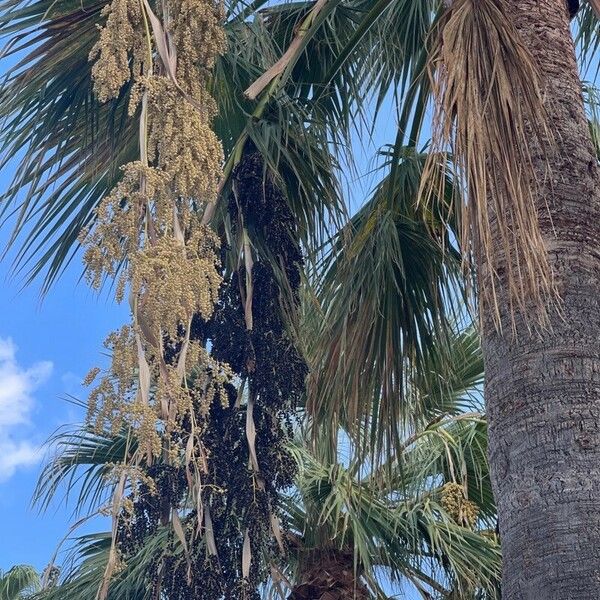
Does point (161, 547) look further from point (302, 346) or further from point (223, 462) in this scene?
point (302, 346)

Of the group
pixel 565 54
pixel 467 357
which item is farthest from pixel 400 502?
pixel 565 54

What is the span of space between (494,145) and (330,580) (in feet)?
10.8

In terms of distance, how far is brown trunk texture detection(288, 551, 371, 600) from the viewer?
5.93 metres

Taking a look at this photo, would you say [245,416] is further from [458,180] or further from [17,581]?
[17,581]

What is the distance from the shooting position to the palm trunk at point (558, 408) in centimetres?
282

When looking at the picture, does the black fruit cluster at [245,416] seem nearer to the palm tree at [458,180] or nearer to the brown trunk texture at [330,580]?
the palm tree at [458,180]

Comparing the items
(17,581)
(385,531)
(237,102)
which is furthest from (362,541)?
(17,581)

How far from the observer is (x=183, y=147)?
3.52 meters

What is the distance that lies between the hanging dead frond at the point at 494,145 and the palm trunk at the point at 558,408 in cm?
7

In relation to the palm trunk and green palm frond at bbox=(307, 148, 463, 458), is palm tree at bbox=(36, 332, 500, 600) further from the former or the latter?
the palm trunk

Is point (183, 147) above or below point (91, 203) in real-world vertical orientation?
below

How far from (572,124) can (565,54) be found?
0.34m

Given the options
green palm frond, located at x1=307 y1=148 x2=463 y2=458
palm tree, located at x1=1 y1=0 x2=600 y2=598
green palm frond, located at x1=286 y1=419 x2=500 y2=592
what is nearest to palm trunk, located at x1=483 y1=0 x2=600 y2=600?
palm tree, located at x1=1 y1=0 x2=600 y2=598

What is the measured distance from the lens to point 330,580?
595cm
